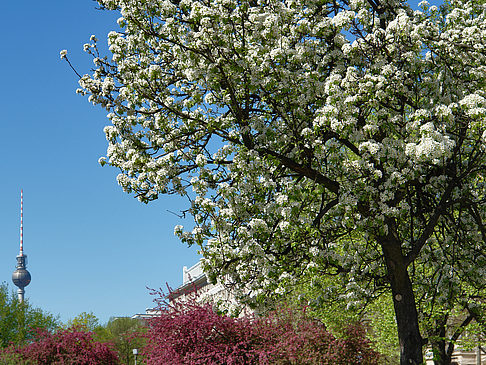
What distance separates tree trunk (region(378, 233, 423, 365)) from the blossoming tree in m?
0.03

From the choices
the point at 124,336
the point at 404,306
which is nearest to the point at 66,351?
the point at 404,306

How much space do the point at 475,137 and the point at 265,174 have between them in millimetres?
4440

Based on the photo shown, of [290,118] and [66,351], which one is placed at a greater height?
[290,118]

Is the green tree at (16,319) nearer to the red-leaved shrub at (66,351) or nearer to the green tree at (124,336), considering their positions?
the green tree at (124,336)

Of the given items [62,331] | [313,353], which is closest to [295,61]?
[313,353]

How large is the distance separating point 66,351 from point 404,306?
21.7 meters

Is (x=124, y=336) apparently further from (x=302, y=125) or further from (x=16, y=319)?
(x=302, y=125)

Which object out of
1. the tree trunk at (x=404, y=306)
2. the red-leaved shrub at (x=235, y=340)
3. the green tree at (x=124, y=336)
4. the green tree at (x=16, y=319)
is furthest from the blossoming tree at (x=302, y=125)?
the green tree at (x=16, y=319)

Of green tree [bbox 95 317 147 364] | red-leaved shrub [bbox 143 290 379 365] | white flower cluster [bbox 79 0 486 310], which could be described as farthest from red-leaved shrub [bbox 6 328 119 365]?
white flower cluster [bbox 79 0 486 310]

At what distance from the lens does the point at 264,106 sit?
13359mm

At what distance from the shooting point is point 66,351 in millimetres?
29359

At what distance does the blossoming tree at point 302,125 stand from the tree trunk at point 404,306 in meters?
0.03

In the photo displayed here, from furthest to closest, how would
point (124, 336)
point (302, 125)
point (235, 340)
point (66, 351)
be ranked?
point (124, 336)
point (66, 351)
point (235, 340)
point (302, 125)

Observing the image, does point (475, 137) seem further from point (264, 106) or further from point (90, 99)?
point (90, 99)
